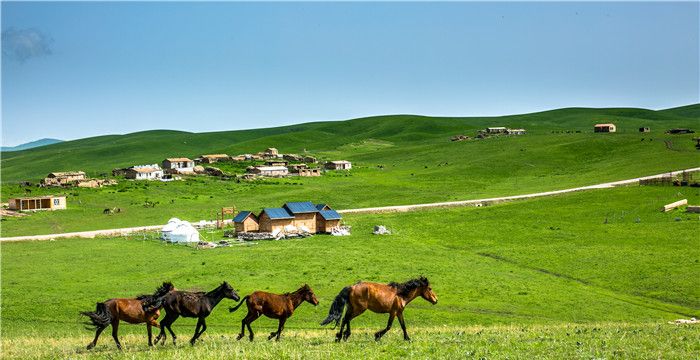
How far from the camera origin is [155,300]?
22781 millimetres

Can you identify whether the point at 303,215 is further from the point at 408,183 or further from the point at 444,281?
the point at 408,183

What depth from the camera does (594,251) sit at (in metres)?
56.4

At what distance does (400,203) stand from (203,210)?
25785 mm

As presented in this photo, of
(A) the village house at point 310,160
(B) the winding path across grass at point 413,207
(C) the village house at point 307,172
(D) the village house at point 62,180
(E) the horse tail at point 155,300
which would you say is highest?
(A) the village house at point 310,160

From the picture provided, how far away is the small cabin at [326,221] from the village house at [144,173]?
64066mm

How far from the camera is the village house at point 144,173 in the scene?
414 ft

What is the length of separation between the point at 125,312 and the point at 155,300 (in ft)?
3.28

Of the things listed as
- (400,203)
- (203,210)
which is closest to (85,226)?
(203,210)

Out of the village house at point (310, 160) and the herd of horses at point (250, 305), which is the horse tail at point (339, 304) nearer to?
the herd of horses at point (250, 305)

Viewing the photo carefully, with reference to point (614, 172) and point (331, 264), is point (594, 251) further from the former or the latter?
point (614, 172)

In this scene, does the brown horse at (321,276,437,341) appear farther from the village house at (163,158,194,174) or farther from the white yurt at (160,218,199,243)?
the village house at (163,158,194,174)

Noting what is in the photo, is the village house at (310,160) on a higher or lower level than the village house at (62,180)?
higher

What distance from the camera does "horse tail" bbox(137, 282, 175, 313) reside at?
74.3 ft

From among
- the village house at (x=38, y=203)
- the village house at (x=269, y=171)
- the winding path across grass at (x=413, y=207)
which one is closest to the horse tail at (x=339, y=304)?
the winding path across grass at (x=413, y=207)
